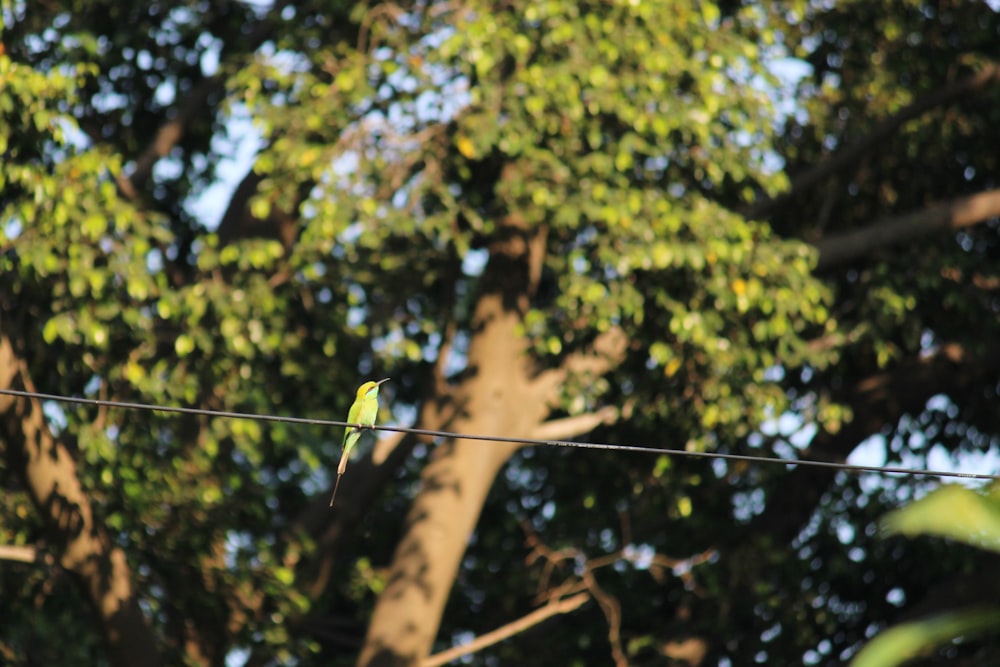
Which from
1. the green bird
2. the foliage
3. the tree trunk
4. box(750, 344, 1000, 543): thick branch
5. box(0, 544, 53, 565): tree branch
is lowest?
box(750, 344, 1000, 543): thick branch

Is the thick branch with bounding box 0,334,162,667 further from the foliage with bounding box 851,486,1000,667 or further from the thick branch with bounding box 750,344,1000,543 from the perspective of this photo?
the foliage with bounding box 851,486,1000,667

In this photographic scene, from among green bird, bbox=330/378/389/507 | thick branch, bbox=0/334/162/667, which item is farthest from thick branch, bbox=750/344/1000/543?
green bird, bbox=330/378/389/507

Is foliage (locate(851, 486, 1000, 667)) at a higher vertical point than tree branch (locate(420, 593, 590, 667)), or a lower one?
higher

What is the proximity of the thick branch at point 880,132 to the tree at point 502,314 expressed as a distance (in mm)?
28

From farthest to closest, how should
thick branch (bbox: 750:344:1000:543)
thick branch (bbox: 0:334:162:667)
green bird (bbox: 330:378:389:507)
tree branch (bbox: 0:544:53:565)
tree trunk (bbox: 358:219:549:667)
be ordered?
thick branch (bbox: 750:344:1000:543)
tree trunk (bbox: 358:219:549:667)
tree branch (bbox: 0:544:53:565)
thick branch (bbox: 0:334:162:667)
green bird (bbox: 330:378:389:507)

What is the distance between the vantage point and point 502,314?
1005 centimetres

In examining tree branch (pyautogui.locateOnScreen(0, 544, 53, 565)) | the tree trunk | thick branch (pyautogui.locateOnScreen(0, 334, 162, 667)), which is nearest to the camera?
thick branch (pyautogui.locateOnScreen(0, 334, 162, 667))

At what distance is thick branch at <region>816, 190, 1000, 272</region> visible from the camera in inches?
402

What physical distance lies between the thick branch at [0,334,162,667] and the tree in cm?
2

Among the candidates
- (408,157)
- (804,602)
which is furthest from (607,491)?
(408,157)

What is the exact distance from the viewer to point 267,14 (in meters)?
11.1

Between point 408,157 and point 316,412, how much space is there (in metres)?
2.35

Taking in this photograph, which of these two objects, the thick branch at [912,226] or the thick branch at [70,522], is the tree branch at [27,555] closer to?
the thick branch at [70,522]

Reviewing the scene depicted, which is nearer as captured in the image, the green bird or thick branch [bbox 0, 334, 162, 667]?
the green bird
